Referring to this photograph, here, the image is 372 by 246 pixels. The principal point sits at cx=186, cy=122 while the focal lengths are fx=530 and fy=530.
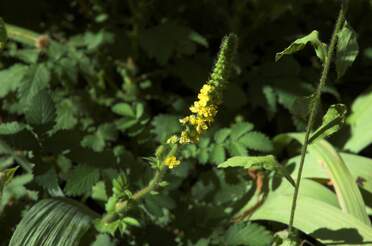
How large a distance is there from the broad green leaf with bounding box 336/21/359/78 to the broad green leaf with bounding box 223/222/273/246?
670mm

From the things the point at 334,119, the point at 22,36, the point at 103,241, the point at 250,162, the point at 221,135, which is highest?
the point at 22,36

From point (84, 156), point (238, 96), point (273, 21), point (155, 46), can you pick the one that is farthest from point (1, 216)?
point (273, 21)

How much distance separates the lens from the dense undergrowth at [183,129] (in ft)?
5.94

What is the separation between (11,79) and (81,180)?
0.76 m

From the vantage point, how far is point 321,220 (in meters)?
2.02

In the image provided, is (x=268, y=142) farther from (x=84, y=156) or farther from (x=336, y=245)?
Result: (x=84, y=156)

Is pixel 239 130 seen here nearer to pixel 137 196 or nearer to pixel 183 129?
pixel 183 129

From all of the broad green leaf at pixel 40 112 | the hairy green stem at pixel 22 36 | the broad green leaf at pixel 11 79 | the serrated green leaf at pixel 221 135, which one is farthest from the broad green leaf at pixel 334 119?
the hairy green stem at pixel 22 36

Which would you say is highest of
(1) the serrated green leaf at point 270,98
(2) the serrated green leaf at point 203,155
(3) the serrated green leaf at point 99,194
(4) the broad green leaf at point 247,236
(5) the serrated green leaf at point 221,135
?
(1) the serrated green leaf at point 270,98

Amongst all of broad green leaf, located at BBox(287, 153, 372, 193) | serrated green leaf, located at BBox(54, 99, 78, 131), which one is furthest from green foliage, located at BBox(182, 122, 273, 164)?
serrated green leaf, located at BBox(54, 99, 78, 131)

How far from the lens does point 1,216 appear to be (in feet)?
6.88

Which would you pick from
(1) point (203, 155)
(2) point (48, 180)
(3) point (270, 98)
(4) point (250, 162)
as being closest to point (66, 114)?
(2) point (48, 180)

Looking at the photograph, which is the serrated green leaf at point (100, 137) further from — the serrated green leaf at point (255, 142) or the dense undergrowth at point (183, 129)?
the serrated green leaf at point (255, 142)

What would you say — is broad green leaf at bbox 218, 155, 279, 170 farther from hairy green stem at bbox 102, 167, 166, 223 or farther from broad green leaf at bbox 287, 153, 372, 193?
broad green leaf at bbox 287, 153, 372, 193
